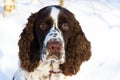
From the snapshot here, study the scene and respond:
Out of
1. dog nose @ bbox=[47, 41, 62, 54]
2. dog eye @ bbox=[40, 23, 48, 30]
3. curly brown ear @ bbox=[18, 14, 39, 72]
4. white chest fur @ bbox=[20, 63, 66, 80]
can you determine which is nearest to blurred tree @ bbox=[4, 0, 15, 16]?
curly brown ear @ bbox=[18, 14, 39, 72]

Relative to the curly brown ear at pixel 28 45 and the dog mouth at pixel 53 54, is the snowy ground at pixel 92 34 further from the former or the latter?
the dog mouth at pixel 53 54

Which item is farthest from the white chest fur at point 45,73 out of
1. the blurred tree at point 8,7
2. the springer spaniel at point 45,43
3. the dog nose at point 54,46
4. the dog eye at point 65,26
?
the blurred tree at point 8,7

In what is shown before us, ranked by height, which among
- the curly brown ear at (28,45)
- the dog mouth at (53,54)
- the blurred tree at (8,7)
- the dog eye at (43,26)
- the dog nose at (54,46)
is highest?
the dog nose at (54,46)

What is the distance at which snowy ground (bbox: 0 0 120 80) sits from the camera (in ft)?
27.2

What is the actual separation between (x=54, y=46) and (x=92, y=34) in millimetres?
4391

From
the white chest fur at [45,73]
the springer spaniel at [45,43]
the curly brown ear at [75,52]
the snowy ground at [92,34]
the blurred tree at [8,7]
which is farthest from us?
the blurred tree at [8,7]

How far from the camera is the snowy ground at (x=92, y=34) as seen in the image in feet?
27.2

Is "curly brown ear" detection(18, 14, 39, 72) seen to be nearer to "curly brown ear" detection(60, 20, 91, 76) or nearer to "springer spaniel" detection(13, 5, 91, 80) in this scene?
"springer spaniel" detection(13, 5, 91, 80)

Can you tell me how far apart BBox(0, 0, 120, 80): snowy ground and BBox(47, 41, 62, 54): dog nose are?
67.2 inches

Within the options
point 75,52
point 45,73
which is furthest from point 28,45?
point 75,52

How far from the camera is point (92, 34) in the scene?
10.1 metres

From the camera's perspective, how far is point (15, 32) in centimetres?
967

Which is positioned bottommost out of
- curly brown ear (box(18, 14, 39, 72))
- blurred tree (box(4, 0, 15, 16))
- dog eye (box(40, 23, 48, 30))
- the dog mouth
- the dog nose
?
blurred tree (box(4, 0, 15, 16))

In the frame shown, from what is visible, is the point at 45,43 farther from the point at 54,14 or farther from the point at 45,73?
the point at 45,73
